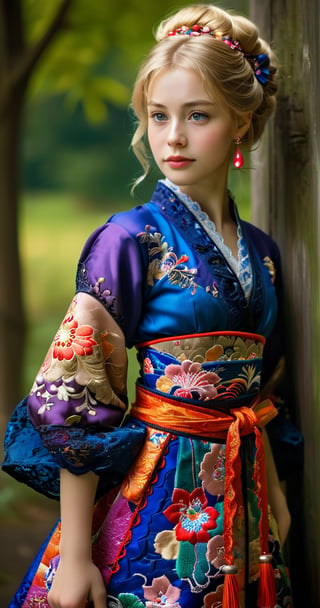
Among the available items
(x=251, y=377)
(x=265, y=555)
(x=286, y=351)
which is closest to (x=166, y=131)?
(x=251, y=377)

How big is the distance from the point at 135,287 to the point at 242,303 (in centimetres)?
19

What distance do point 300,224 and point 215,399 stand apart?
0.45m

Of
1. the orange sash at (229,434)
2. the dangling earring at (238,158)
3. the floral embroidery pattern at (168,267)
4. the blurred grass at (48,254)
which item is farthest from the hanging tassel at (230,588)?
the blurred grass at (48,254)

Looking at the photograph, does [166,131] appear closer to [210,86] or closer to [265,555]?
[210,86]

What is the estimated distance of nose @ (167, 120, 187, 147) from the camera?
4.11 feet

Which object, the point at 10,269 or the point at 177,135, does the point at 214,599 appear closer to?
the point at 177,135

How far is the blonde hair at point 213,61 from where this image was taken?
4.13 feet

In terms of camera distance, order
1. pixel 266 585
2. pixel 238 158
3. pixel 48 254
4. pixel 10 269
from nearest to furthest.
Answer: pixel 266 585 → pixel 238 158 → pixel 10 269 → pixel 48 254

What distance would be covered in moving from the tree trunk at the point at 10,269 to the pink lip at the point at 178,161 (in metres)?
1.84

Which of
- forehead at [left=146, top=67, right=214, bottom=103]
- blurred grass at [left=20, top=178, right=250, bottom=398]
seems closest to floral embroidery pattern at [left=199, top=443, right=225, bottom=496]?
forehead at [left=146, top=67, right=214, bottom=103]

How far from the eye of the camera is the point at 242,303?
1280mm

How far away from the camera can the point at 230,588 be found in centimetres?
120

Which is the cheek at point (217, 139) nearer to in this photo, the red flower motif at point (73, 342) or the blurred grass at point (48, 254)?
the red flower motif at point (73, 342)

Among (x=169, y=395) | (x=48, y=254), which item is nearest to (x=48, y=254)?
(x=48, y=254)
